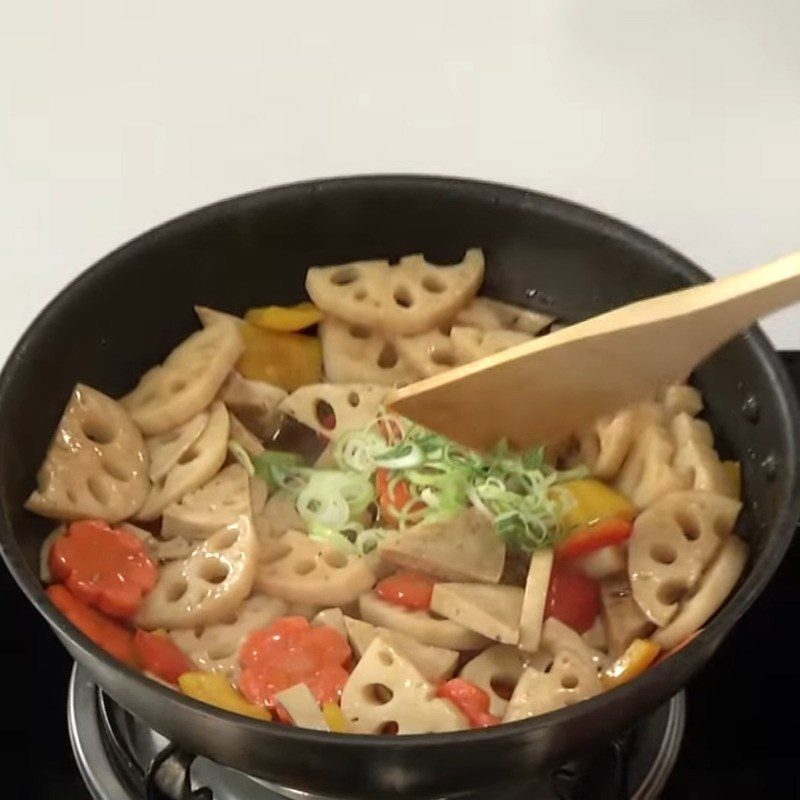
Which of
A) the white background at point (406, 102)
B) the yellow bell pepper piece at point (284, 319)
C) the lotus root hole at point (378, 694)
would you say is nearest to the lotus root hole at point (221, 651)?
the lotus root hole at point (378, 694)

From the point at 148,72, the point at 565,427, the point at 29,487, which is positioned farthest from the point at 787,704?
the point at 148,72

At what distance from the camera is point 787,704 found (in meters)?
1.05

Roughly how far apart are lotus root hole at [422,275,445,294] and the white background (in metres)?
0.23

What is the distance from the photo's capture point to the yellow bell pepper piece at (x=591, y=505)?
92cm

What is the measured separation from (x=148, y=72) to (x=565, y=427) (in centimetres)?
64

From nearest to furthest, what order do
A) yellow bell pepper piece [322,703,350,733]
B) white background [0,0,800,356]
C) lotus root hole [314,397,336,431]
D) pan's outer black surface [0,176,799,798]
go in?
pan's outer black surface [0,176,799,798] < yellow bell pepper piece [322,703,350,733] < lotus root hole [314,397,336,431] < white background [0,0,800,356]

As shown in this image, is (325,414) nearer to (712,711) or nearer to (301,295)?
(301,295)

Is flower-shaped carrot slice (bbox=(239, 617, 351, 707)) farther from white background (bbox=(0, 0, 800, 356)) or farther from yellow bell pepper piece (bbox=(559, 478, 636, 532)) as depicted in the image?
white background (bbox=(0, 0, 800, 356))

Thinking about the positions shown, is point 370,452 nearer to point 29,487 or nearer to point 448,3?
point 29,487

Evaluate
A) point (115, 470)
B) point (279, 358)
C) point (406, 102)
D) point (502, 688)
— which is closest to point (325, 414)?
point (279, 358)

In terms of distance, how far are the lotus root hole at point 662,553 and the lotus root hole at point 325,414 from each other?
29 cm

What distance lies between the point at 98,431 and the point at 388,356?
27cm

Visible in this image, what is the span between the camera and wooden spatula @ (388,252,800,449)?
783 millimetres

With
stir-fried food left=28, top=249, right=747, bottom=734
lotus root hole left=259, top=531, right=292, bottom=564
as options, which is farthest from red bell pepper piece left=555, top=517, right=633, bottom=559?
lotus root hole left=259, top=531, right=292, bottom=564
